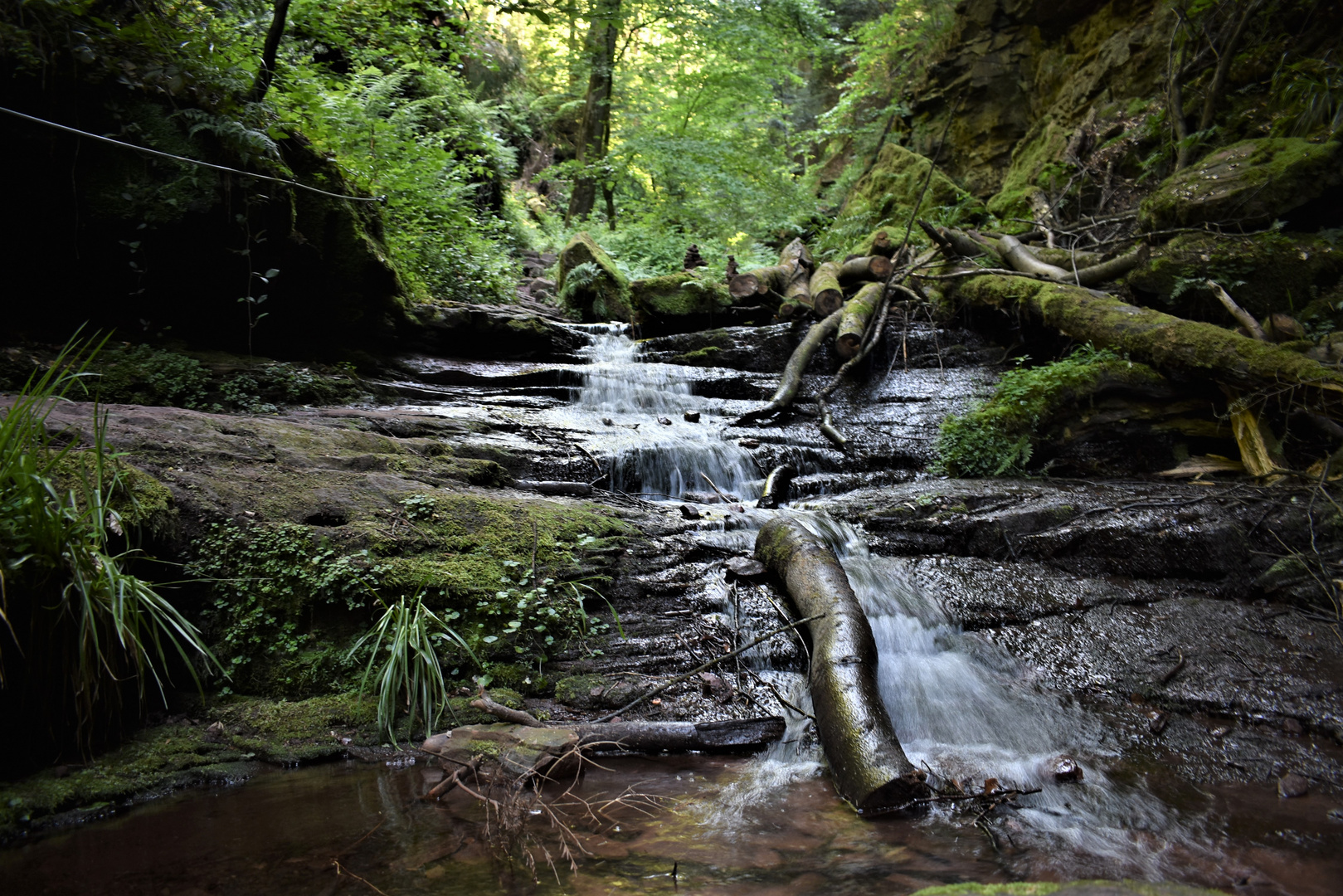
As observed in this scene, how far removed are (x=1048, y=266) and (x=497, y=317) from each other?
7702 mm

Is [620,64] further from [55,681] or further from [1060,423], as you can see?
[55,681]

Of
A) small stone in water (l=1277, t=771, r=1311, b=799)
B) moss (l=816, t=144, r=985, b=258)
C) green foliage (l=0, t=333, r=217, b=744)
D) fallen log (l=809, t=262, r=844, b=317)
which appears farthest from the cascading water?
moss (l=816, t=144, r=985, b=258)

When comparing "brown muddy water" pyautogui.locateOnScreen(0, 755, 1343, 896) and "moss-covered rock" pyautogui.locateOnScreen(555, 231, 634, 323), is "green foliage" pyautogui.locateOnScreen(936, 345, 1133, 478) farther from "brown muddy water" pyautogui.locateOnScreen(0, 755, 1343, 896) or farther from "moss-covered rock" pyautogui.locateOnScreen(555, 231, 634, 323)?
"moss-covered rock" pyautogui.locateOnScreen(555, 231, 634, 323)

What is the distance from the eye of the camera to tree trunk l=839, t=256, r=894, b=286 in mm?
10570

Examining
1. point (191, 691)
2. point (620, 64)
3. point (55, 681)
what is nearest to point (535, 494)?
point (191, 691)

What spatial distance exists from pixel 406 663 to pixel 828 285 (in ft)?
29.6

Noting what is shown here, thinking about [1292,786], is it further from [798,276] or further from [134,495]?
[798,276]

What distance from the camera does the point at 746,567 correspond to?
4422 millimetres

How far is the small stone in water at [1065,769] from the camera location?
2.83 m

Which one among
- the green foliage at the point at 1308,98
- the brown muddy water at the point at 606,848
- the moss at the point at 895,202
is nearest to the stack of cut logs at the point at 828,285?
the moss at the point at 895,202

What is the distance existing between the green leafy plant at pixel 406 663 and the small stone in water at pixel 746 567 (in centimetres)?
181

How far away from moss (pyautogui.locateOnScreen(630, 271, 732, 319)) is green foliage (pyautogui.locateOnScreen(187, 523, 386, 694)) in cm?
840

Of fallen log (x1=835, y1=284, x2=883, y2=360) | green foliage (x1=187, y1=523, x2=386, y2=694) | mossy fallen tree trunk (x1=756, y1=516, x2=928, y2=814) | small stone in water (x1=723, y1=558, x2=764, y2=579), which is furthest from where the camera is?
fallen log (x1=835, y1=284, x2=883, y2=360)

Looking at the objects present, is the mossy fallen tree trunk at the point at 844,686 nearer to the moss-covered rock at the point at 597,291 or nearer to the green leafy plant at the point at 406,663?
the green leafy plant at the point at 406,663
